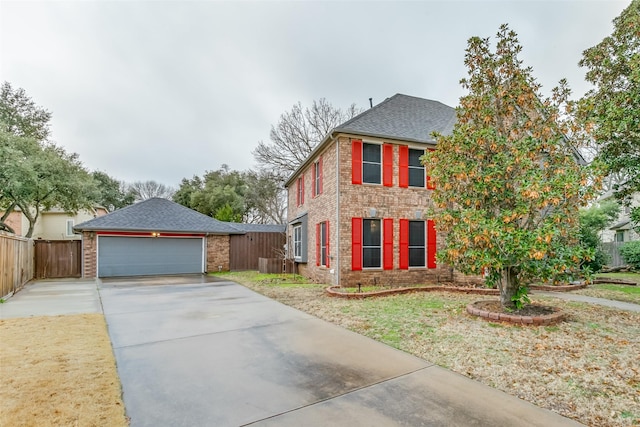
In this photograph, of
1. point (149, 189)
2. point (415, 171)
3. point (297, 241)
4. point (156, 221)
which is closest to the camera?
point (415, 171)

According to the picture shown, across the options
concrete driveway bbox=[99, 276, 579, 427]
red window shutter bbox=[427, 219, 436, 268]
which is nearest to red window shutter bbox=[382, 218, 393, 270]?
red window shutter bbox=[427, 219, 436, 268]

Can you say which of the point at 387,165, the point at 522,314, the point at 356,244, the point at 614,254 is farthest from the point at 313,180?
the point at 614,254

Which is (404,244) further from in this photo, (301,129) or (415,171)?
(301,129)

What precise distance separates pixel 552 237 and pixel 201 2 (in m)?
11.2

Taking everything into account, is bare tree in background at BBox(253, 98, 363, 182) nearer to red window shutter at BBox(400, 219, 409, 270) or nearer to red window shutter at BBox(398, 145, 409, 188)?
Answer: red window shutter at BBox(398, 145, 409, 188)

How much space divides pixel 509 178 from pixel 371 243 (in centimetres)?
522

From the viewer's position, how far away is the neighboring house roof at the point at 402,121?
11.0m

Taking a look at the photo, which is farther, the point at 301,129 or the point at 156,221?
the point at 301,129

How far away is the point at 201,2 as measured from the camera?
996cm

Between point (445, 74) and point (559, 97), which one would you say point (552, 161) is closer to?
point (559, 97)

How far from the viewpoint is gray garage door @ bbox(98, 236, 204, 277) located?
15.2 metres

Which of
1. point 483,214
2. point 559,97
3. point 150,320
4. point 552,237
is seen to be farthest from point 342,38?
point 150,320

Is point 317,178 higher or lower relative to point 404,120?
lower

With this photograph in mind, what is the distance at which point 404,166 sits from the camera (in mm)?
11375
